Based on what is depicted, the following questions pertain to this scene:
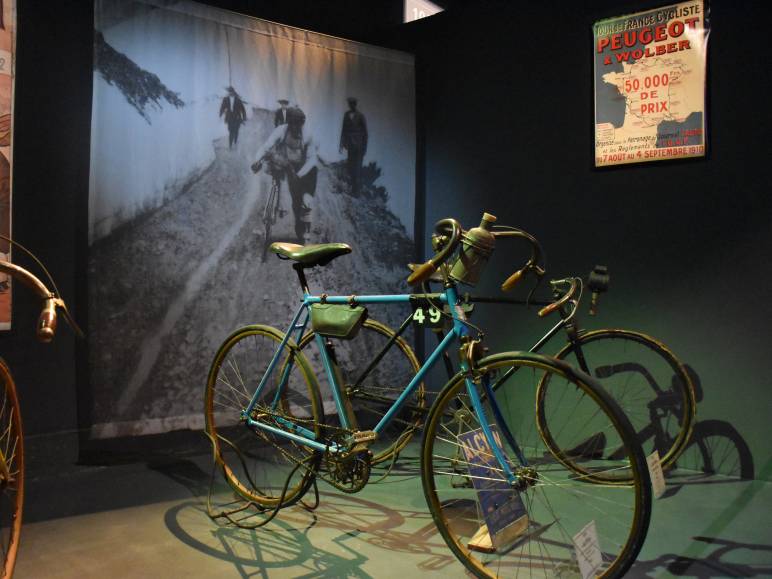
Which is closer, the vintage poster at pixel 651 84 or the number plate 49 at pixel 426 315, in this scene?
the number plate 49 at pixel 426 315

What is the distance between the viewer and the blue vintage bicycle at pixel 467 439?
2248 millimetres

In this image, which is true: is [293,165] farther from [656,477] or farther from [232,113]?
[656,477]

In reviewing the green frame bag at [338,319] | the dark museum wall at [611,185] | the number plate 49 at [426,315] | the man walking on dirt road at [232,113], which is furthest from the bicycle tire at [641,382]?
the man walking on dirt road at [232,113]

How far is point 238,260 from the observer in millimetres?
4098

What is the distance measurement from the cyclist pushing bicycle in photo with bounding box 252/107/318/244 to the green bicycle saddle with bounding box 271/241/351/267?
1.24m

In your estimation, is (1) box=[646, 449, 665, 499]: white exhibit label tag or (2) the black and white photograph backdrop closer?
(1) box=[646, 449, 665, 499]: white exhibit label tag

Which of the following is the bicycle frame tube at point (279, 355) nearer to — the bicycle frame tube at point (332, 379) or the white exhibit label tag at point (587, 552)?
the bicycle frame tube at point (332, 379)

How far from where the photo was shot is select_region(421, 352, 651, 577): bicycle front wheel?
2092 mm

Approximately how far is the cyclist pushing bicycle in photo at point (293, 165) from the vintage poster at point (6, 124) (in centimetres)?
126

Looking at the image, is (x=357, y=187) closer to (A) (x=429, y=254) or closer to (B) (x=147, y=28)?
(A) (x=429, y=254)

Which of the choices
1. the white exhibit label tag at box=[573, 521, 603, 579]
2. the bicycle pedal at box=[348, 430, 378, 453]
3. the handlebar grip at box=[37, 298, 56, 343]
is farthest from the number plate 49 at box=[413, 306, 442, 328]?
the handlebar grip at box=[37, 298, 56, 343]

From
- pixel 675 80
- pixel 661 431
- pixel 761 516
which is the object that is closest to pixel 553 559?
pixel 761 516

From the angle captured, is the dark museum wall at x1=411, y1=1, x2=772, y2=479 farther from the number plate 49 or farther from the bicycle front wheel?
the number plate 49

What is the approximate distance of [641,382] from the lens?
388 cm
